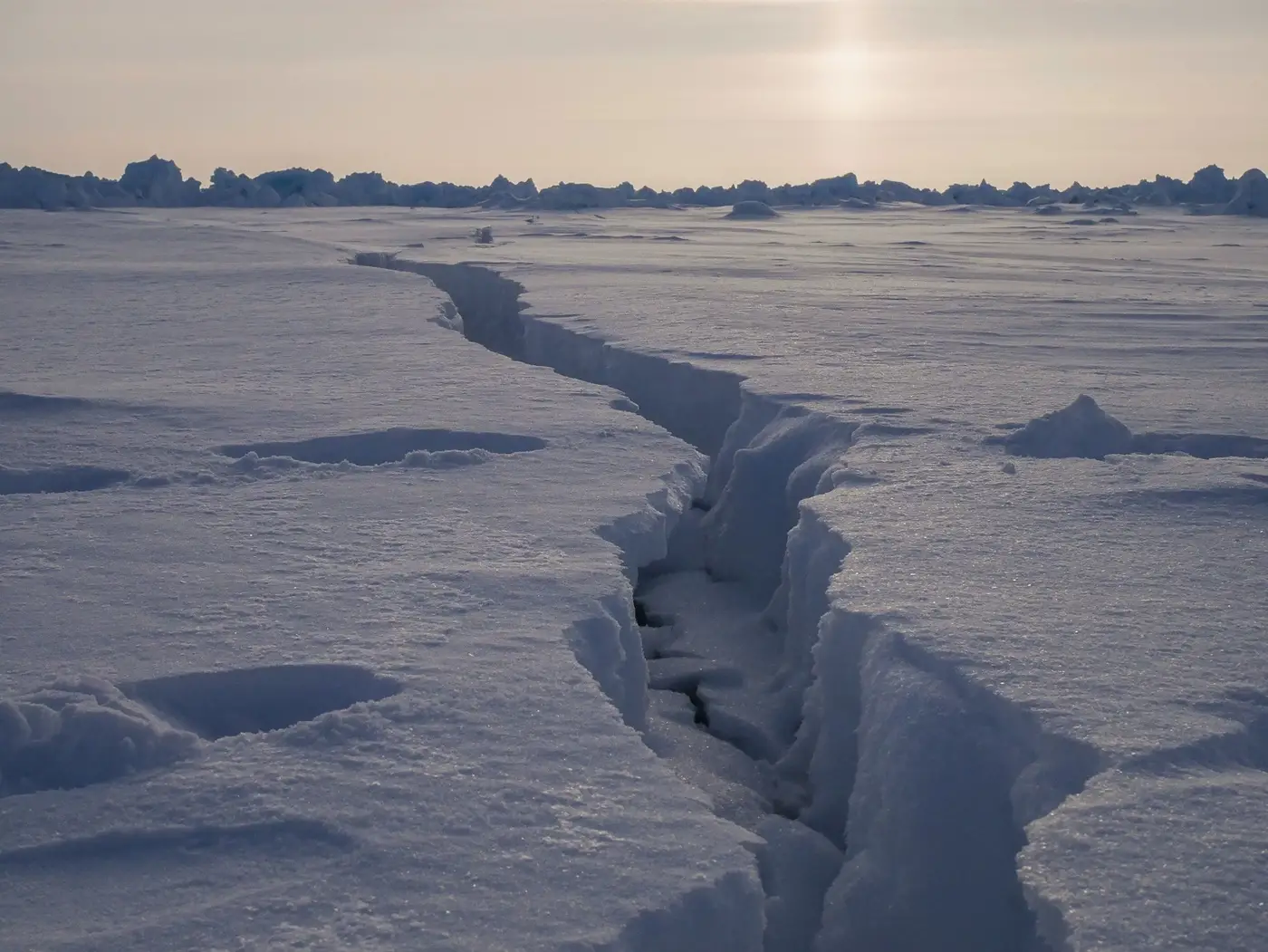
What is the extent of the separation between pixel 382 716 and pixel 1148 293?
7697mm

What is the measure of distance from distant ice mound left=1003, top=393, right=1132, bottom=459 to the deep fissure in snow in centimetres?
46

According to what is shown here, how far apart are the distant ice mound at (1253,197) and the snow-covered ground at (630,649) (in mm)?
19746

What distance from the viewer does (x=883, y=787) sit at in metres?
2.33

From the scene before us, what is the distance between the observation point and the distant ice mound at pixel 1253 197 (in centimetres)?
2262

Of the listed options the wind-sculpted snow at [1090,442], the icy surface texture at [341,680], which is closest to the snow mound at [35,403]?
the icy surface texture at [341,680]

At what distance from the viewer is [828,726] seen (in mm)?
2809

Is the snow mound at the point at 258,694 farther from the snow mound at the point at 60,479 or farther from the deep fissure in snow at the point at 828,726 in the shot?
the snow mound at the point at 60,479

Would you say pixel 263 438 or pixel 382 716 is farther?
pixel 263 438

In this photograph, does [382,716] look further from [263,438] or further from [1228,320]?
[1228,320]

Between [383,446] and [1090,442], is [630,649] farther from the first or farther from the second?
[1090,442]

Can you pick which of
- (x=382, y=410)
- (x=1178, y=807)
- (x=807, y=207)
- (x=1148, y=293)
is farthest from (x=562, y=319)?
(x=807, y=207)

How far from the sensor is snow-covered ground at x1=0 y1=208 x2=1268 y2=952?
1.69 meters

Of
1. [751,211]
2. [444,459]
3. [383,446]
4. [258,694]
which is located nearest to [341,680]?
A: [258,694]

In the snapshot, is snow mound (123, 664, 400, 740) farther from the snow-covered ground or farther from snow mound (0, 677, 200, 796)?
snow mound (0, 677, 200, 796)
